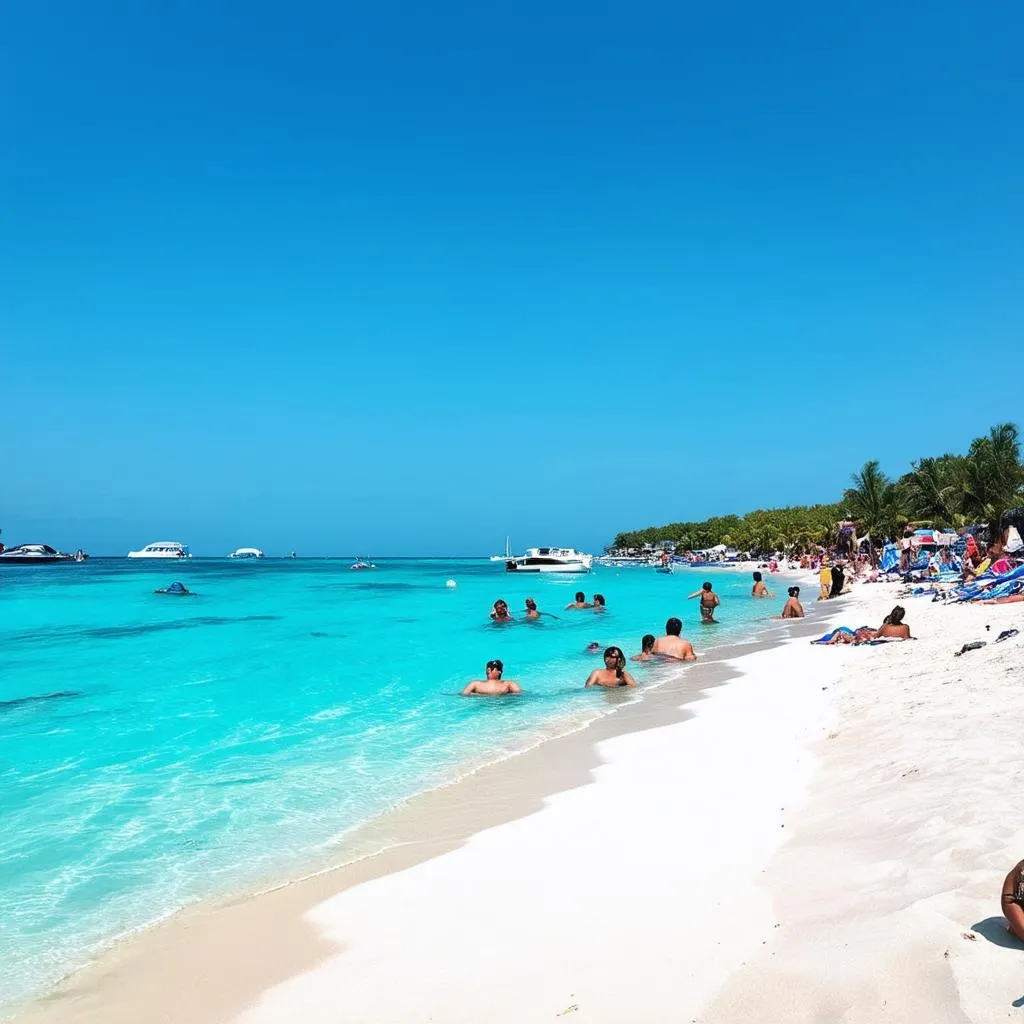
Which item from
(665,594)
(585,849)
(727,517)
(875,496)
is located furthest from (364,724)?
(727,517)

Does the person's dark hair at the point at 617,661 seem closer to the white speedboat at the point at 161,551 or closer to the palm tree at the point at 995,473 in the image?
the palm tree at the point at 995,473

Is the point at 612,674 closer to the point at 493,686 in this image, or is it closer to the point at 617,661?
the point at 617,661

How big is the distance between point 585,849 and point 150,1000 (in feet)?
9.86

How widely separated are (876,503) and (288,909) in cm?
5709

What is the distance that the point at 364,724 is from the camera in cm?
1218

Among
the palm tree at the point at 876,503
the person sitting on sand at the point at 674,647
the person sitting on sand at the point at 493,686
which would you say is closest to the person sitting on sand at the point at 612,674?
the person sitting on sand at the point at 493,686

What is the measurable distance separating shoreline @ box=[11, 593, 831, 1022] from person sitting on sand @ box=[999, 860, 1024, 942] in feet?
11.9

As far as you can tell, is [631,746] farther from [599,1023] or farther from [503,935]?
[599,1023]

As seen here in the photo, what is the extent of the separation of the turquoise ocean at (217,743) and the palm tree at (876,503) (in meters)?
35.2

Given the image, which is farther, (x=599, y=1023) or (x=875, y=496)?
(x=875, y=496)

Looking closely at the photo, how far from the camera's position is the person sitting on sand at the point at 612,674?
47.1 feet

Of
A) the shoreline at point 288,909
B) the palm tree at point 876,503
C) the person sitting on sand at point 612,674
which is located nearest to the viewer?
the shoreline at point 288,909

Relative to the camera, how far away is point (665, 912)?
14.8 ft

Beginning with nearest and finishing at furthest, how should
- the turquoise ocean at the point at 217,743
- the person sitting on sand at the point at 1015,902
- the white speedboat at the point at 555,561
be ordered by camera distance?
the person sitting on sand at the point at 1015,902 < the turquoise ocean at the point at 217,743 < the white speedboat at the point at 555,561
